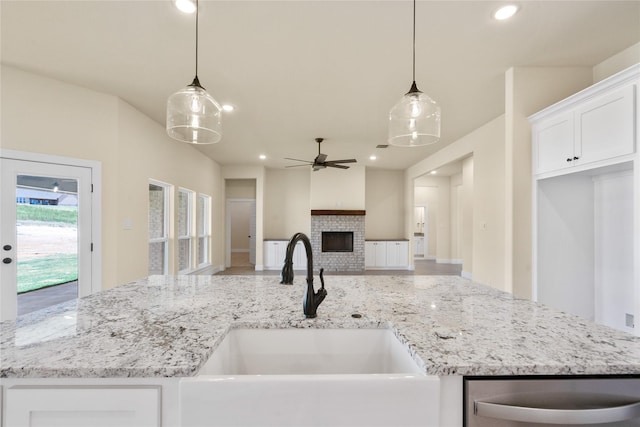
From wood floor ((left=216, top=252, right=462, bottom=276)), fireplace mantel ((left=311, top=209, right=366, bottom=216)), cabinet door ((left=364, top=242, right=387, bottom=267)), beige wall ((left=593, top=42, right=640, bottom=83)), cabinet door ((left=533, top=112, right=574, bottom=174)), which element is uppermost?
beige wall ((left=593, top=42, right=640, bottom=83))

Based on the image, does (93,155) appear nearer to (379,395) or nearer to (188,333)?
(188,333)

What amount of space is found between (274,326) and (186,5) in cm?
214

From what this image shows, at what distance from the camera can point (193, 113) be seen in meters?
1.75

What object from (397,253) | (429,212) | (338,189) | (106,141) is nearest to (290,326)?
(106,141)

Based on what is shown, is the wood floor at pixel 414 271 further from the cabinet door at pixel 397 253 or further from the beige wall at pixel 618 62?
the beige wall at pixel 618 62

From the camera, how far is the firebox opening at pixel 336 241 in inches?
296

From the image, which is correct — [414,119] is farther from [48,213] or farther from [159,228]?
[159,228]

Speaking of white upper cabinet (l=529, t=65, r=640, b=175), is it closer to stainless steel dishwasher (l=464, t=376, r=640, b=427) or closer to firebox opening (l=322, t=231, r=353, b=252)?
stainless steel dishwasher (l=464, t=376, r=640, b=427)

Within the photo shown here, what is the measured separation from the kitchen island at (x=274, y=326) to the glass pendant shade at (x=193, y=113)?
1.03 metres

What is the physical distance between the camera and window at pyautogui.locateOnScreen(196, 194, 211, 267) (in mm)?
6438

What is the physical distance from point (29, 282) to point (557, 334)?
13.6ft

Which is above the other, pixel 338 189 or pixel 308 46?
pixel 308 46

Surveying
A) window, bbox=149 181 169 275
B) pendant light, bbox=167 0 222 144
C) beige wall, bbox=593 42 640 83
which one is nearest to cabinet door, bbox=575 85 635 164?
beige wall, bbox=593 42 640 83

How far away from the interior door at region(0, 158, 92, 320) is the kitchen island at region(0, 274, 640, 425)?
220cm
